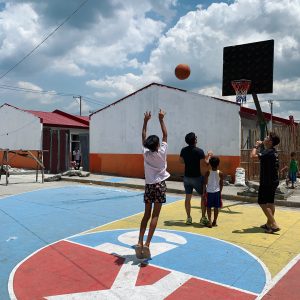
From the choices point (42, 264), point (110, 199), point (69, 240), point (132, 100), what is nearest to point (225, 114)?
point (132, 100)

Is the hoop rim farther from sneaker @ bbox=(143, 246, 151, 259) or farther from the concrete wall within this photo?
sneaker @ bbox=(143, 246, 151, 259)

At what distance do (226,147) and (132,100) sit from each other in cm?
599

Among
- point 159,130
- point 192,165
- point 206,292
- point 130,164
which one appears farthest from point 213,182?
point 130,164

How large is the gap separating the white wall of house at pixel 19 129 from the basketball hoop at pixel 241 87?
580 inches

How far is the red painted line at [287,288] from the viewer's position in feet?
14.9

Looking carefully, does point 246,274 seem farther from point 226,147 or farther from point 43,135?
point 43,135

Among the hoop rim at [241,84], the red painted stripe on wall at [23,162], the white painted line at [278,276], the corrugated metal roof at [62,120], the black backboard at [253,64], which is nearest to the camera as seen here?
the white painted line at [278,276]

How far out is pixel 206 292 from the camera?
183 inches

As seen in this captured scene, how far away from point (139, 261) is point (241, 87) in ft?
35.1

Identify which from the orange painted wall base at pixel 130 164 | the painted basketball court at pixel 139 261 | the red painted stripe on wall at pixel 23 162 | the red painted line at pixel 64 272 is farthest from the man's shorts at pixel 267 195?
the red painted stripe on wall at pixel 23 162

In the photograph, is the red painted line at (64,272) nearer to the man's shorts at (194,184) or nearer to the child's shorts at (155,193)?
the child's shorts at (155,193)

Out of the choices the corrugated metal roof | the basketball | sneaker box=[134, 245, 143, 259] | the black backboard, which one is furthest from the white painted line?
the corrugated metal roof

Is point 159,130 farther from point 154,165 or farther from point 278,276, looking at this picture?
point 278,276

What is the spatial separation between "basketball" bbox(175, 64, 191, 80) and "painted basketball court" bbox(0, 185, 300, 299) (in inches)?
216
